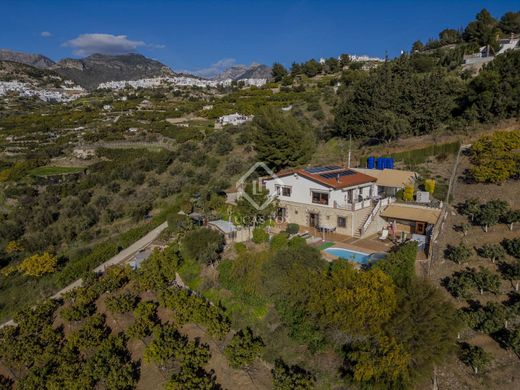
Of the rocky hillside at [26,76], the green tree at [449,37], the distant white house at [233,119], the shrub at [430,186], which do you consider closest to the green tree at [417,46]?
the green tree at [449,37]

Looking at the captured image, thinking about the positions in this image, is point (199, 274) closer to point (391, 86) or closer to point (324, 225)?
point (324, 225)

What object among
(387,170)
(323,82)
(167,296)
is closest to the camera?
(167,296)

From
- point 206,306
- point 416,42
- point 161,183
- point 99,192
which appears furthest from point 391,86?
point 416,42

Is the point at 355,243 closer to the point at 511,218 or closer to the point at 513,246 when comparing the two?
the point at 513,246

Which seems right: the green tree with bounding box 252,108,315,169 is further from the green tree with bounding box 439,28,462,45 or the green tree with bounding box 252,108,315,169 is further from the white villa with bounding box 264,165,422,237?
the green tree with bounding box 439,28,462,45

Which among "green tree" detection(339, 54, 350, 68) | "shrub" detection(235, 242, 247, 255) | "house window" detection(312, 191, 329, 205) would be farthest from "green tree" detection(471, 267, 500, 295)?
"green tree" detection(339, 54, 350, 68)

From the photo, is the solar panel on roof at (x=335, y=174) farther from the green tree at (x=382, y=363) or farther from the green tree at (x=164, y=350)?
the green tree at (x=164, y=350)

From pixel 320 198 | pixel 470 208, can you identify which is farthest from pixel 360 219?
pixel 470 208
